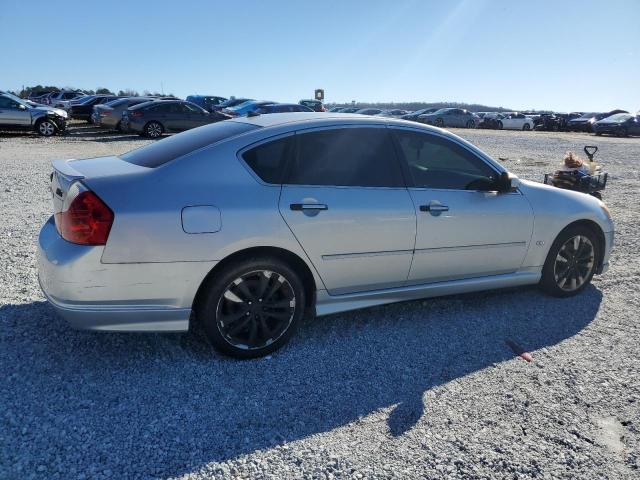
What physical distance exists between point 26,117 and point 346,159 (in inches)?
787

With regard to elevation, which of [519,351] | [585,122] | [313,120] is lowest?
[519,351]

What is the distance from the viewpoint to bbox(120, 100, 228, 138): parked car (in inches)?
786

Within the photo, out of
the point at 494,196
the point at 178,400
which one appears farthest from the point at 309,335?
the point at 494,196

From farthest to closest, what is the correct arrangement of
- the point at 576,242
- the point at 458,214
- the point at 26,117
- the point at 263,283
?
the point at 26,117
the point at 576,242
the point at 458,214
the point at 263,283

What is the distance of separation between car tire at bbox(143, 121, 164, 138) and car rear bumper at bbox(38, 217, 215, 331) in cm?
1817

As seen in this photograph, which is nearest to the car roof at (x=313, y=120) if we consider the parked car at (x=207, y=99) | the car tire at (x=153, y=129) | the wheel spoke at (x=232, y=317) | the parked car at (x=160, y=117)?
the wheel spoke at (x=232, y=317)

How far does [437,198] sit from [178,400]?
7.72 feet

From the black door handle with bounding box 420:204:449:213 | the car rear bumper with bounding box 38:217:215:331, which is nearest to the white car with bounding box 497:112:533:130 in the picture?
the black door handle with bounding box 420:204:449:213

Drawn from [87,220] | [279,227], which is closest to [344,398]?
[279,227]

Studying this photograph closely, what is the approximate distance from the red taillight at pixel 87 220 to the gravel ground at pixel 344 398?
89 centimetres

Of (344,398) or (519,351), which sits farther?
(519,351)

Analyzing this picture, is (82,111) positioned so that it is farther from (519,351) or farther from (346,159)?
(519,351)

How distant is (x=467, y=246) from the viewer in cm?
411

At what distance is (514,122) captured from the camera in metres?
41.9
